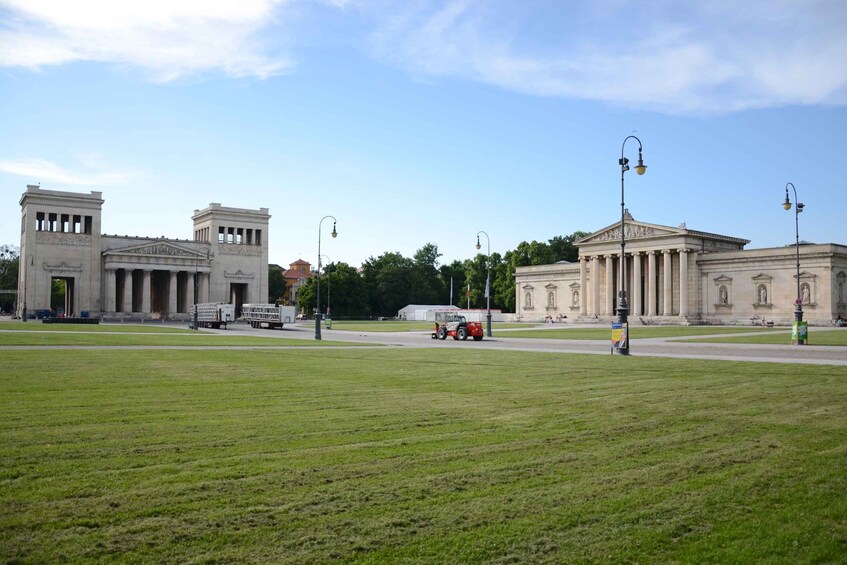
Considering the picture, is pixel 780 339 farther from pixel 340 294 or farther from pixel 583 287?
pixel 340 294

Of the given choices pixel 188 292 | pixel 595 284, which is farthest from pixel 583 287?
pixel 188 292

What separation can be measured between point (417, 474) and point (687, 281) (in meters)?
103

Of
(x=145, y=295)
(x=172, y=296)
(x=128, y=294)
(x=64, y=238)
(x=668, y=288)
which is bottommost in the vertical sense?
(x=172, y=296)

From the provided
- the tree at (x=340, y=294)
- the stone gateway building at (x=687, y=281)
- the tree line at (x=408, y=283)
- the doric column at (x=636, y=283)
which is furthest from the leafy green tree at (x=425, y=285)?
the doric column at (x=636, y=283)

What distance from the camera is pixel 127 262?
11575cm

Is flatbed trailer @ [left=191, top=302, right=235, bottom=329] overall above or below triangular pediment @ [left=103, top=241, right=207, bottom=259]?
below

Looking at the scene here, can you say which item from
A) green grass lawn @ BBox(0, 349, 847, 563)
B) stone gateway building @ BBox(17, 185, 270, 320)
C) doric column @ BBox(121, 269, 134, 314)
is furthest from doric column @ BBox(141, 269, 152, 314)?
green grass lawn @ BBox(0, 349, 847, 563)

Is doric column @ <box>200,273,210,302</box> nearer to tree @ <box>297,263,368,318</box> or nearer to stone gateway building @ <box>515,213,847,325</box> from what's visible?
tree @ <box>297,263,368,318</box>

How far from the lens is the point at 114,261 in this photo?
114562 millimetres

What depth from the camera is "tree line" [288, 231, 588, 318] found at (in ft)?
484

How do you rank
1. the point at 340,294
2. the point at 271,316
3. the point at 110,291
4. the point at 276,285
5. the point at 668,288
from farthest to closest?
1. the point at 276,285
2. the point at 340,294
3. the point at 110,291
4. the point at 668,288
5. the point at 271,316

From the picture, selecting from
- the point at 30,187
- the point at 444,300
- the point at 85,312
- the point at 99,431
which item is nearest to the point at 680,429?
the point at 99,431

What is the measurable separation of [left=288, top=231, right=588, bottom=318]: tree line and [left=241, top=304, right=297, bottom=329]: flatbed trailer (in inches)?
2058

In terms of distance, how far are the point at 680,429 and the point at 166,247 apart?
118587mm
